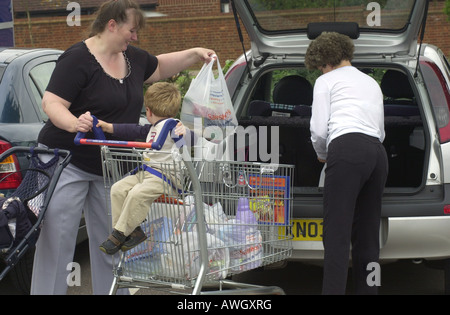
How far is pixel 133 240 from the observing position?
150 inches

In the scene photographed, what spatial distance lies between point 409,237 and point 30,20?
20.9 m

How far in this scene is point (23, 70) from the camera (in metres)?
5.65

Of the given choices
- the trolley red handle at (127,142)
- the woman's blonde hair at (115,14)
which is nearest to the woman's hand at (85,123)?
the trolley red handle at (127,142)

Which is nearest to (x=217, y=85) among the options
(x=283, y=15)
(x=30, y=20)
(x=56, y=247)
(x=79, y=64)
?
(x=79, y=64)

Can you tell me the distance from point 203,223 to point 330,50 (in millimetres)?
1432

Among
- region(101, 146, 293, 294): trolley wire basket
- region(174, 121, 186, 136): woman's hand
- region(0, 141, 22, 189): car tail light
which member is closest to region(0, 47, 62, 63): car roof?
region(0, 141, 22, 189): car tail light

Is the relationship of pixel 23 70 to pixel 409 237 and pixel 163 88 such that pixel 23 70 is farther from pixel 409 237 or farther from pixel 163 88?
pixel 409 237

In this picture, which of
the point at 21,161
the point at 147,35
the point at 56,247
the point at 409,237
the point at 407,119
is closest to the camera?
the point at 56,247

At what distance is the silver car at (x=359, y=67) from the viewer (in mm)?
4742

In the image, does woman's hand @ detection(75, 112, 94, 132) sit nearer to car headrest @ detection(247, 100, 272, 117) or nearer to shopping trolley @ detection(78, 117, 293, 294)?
shopping trolley @ detection(78, 117, 293, 294)

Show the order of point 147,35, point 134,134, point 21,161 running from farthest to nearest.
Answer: point 147,35
point 21,161
point 134,134

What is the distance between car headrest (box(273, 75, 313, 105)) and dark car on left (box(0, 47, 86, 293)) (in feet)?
6.01

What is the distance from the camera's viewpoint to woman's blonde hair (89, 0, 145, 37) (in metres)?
4.22

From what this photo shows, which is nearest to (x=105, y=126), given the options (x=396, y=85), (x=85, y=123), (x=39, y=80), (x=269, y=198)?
(x=85, y=123)
